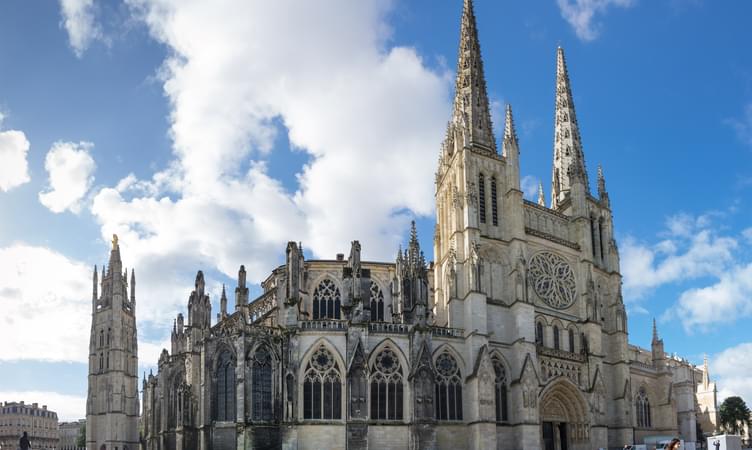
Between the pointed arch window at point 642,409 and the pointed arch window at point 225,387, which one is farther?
the pointed arch window at point 642,409

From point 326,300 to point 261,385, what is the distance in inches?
489

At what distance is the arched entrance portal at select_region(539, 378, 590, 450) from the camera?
4925cm

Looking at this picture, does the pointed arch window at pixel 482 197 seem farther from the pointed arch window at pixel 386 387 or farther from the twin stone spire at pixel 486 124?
the pointed arch window at pixel 386 387

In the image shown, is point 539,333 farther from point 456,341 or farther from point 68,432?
point 68,432

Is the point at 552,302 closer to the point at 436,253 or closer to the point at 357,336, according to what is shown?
the point at 436,253

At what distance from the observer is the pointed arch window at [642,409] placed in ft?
181

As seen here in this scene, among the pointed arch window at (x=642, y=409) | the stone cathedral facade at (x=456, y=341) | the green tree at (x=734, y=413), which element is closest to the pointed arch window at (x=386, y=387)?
the stone cathedral facade at (x=456, y=341)

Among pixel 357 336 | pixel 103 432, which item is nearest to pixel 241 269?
pixel 357 336

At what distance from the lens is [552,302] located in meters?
52.0

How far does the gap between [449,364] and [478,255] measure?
282 inches

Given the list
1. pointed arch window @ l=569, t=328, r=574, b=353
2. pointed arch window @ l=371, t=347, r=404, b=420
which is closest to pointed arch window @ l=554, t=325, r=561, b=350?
pointed arch window @ l=569, t=328, r=574, b=353

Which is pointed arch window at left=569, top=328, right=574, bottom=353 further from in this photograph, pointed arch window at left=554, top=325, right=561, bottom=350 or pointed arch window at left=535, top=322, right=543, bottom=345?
pointed arch window at left=535, top=322, right=543, bottom=345

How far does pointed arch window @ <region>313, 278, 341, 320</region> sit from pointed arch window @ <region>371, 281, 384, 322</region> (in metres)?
2.56

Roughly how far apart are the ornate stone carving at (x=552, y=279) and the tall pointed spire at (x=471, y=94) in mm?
8683
